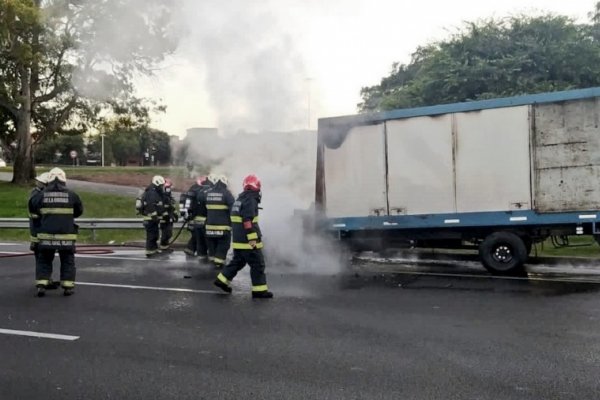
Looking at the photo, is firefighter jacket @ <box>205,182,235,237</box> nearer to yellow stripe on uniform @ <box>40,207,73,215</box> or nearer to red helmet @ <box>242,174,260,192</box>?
red helmet @ <box>242,174,260,192</box>

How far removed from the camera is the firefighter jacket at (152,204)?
43.4 feet

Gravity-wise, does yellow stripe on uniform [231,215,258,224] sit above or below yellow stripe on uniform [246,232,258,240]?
above

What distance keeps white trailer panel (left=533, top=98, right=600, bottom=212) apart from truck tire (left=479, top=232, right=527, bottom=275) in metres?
0.69

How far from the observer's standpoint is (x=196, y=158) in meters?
13.3

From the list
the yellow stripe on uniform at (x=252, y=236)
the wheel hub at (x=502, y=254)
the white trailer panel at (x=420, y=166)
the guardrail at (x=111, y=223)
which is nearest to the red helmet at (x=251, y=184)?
the yellow stripe on uniform at (x=252, y=236)

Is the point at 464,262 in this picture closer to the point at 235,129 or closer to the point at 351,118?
the point at 351,118

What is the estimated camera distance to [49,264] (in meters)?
8.62

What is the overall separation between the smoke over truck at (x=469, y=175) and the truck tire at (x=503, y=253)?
0.02 metres

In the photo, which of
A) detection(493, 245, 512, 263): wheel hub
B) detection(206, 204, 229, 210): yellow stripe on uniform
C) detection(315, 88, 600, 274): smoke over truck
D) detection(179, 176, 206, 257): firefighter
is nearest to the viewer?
detection(315, 88, 600, 274): smoke over truck

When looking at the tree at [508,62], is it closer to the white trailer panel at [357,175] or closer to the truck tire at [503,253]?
the white trailer panel at [357,175]

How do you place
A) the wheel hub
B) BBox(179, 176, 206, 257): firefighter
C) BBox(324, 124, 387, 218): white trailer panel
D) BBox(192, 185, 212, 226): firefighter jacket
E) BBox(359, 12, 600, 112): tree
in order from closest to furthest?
the wheel hub → BBox(324, 124, 387, 218): white trailer panel → BBox(192, 185, 212, 226): firefighter jacket → BBox(179, 176, 206, 257): firefighter → BBox(359, 12, 600, 112): tree

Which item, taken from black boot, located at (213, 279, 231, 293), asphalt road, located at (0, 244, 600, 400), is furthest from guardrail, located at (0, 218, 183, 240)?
black boot, located at (213, 279, 231, 293)

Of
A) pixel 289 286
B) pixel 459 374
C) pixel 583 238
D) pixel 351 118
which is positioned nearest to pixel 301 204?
pixel 351 118

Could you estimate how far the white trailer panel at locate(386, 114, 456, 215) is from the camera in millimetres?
10766
